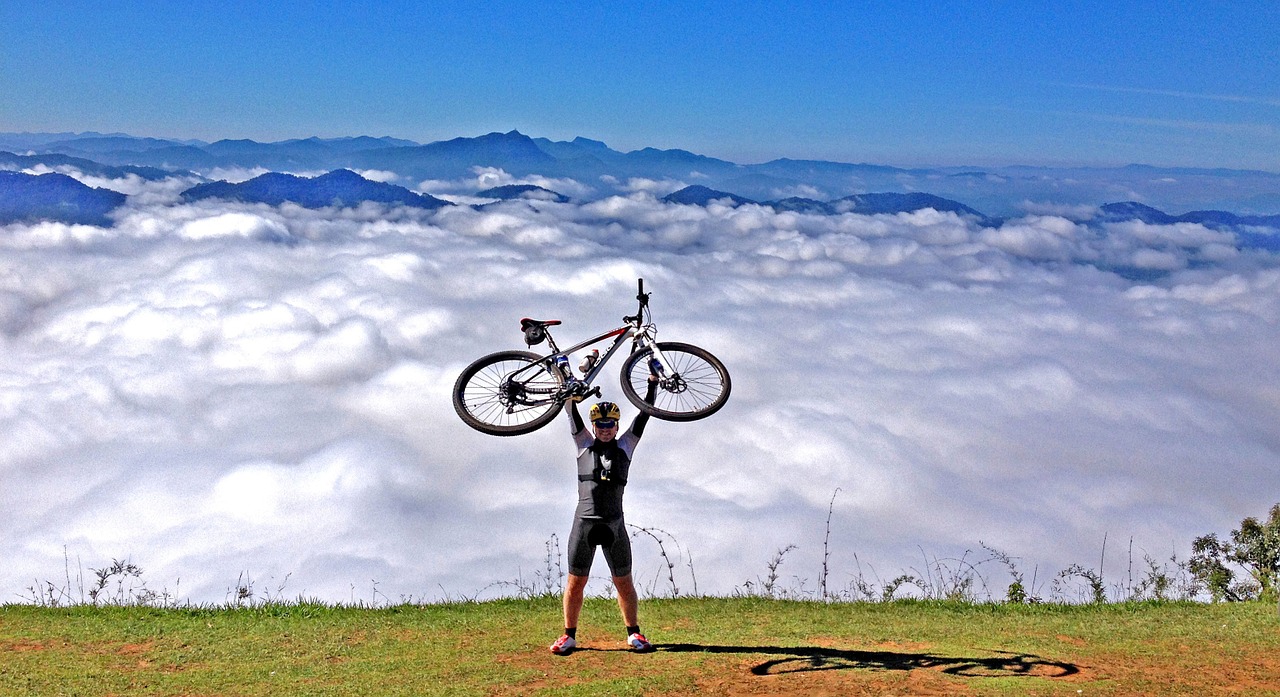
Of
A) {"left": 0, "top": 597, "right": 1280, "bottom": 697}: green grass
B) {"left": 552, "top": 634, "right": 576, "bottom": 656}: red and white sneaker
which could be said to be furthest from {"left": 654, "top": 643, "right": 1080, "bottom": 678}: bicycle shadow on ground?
{"left": 552, "top": 634, "right": 576, "bottom": 656}: red and white sneaker

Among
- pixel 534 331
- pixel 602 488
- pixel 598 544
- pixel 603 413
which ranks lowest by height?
pixel 598 544

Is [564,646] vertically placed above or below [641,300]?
below

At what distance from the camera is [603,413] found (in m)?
12.9

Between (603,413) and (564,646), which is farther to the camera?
(564,646)

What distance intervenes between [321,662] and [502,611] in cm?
352

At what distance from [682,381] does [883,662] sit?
4.61 meters

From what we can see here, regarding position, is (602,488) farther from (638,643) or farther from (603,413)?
(638,643)

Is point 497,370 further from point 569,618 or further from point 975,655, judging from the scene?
point 975,655

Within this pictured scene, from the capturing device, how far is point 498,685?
12500 millimetres

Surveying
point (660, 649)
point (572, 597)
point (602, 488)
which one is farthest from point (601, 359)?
point (660, 649)

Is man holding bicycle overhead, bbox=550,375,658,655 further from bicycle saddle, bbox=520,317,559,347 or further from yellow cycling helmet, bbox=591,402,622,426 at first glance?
bicycle saddle, bbox=520,317,559,347

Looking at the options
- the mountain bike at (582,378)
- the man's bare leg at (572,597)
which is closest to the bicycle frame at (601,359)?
the mountain bike at (582,378)

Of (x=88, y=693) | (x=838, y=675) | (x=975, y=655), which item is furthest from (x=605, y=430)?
(x=88, y=693)

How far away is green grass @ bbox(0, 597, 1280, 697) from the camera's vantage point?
499 inches
